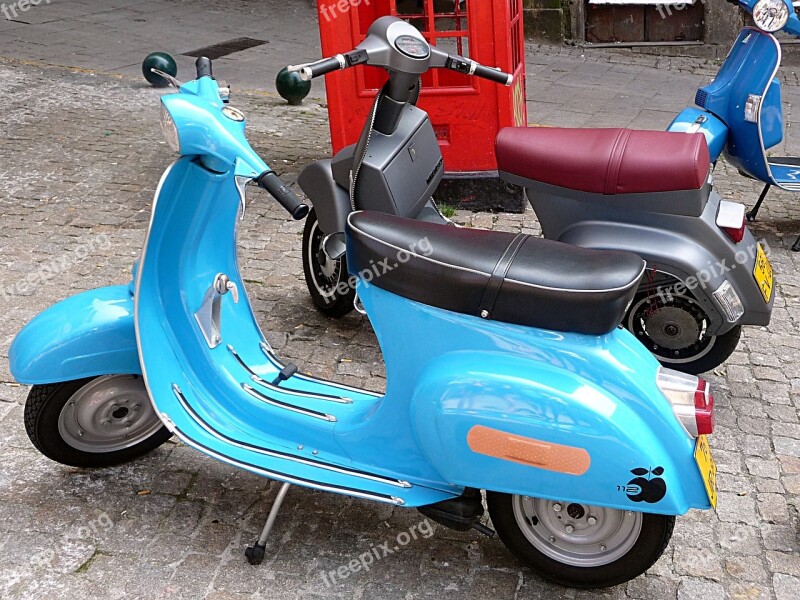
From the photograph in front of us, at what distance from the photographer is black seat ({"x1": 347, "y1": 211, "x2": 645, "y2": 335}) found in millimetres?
2396

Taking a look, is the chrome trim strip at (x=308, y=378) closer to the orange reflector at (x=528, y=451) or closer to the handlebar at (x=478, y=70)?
the orange reflector at (x=528, y=451)

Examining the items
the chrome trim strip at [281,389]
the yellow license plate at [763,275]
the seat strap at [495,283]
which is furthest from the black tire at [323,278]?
the seat strap at [495,283]

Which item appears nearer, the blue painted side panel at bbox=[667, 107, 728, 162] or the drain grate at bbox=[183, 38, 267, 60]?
the blue painted side panel at bbox=[667, 107, 728, 162]

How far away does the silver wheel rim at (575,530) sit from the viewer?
2646 mm

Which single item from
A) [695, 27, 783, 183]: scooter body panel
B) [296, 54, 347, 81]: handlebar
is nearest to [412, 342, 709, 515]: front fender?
[296, 54, 347, 81]: handlebar

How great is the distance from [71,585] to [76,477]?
57 centimetres

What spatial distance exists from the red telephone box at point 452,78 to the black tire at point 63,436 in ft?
9.15

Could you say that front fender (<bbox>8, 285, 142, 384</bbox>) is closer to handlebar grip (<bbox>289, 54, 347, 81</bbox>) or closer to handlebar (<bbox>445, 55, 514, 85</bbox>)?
handlebar grip (<bbox>289, 54, 347, 81</bbox>)

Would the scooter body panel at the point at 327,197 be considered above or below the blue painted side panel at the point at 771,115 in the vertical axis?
above

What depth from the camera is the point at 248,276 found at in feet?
16.2

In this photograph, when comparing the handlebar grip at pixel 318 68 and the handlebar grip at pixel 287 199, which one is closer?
the handlebar grip at pixel 287 199

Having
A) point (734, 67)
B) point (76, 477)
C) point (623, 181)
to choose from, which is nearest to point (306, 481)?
point (76, 477)

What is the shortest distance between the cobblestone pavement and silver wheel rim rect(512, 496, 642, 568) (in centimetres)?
15

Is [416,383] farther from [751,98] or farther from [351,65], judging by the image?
[751,98]
